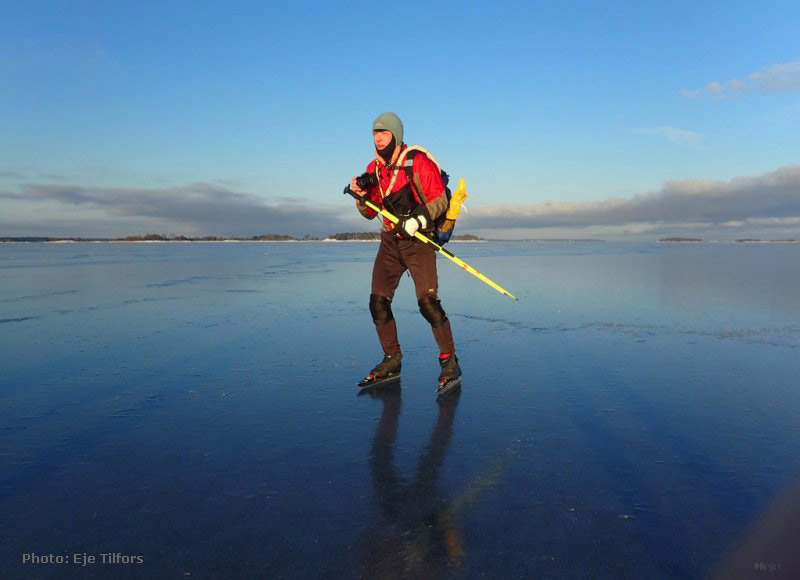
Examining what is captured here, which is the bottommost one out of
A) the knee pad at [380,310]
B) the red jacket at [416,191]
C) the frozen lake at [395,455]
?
the frozen lake at [395,455]

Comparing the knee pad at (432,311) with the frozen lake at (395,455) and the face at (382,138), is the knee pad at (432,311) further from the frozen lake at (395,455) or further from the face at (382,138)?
the face at (382,138)

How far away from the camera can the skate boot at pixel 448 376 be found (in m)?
4.31

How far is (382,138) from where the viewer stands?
4.62 meters

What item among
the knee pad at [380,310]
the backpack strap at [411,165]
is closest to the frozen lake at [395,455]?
the knee pad at [380,310]

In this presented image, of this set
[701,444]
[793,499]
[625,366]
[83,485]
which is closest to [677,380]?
[625,366]

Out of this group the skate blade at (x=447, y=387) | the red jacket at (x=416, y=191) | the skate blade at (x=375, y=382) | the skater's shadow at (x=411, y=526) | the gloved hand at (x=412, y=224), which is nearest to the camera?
the skater's shadow at (x=411, y=526)

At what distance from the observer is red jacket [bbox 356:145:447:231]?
4.69m

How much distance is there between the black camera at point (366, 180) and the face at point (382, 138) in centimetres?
38

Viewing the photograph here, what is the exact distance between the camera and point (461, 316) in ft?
26.4

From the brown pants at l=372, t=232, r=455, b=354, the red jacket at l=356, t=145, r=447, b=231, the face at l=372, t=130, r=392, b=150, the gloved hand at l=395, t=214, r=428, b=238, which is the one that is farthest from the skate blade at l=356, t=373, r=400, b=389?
the face at l=372, t=130, r=392, b=150

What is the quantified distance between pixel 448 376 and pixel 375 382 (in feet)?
1.98

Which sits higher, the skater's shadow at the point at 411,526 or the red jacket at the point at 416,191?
the red jacket at the point at 416,191

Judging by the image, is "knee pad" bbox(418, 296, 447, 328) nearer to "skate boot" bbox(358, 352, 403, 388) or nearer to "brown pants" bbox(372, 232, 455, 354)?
"brown pants" bbox(372, 232, 455, 354)

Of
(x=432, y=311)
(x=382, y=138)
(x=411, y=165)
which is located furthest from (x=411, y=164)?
(x=432, y=311)
